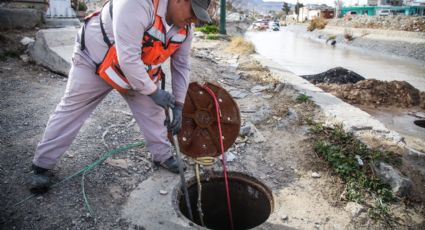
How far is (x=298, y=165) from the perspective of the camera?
3703 mm

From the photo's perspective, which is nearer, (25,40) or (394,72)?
(25,40)

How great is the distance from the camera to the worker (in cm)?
222

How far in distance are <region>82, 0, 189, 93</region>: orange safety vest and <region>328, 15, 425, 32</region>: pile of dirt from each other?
27207 millimetres

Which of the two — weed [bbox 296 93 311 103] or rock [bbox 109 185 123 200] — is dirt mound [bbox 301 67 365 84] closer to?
weed [bbox 296 93 311 103]

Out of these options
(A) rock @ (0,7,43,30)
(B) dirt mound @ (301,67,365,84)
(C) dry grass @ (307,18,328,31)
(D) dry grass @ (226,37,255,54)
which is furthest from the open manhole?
(C) dry grass @ (307,18,328,31)

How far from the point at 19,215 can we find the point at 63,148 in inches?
23.8

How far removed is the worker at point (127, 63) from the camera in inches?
87.6

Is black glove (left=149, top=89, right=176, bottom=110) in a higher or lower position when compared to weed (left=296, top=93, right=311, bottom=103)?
higher

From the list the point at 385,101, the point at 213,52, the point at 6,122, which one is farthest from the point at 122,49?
the point at 213,52

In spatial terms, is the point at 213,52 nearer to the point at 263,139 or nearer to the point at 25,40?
the point at 25,40

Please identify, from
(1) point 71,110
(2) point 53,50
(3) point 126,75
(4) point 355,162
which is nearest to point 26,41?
(2) point 53,50

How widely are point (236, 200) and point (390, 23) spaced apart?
104ft

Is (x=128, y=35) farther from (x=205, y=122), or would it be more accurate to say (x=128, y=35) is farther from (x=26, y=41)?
(x=26, y=41)

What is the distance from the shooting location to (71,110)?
2.71 metres
